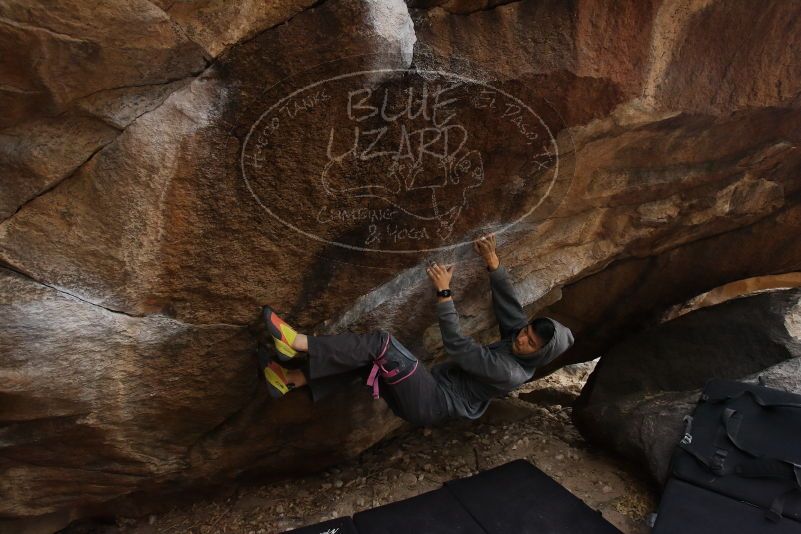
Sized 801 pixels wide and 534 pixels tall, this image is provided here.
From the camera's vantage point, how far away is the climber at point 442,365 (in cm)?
269

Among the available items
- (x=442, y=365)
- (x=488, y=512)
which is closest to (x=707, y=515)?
(x=488, y=512)

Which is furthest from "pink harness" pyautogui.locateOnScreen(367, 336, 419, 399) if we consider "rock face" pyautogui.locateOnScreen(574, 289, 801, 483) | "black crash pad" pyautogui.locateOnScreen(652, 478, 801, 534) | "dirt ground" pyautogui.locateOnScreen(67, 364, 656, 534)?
"rock face" pyautogui.locateOnScreen(574, 289, 801, 483)

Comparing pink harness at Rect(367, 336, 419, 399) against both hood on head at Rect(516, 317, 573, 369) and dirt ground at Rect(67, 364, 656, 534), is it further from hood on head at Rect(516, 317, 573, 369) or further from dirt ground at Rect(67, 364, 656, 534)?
dirt ground at Rect(67, 364, 656, 534)

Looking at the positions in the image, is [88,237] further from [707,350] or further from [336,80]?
[707,350]

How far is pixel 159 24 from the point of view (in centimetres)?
197

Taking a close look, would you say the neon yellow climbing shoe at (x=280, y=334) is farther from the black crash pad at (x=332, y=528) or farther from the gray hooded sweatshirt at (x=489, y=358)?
the black crash pad at (x=332, y=528)

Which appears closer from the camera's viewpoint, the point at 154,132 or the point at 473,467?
the point at 154,132

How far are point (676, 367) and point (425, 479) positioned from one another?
2.15 m

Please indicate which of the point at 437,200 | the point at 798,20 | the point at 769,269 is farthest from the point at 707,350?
the point at 437,200

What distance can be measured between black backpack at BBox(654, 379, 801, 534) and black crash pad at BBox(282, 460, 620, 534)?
0.44m

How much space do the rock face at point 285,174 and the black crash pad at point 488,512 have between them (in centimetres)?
76

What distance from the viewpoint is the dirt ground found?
3459 millimetres

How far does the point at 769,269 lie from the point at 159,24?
483 cm

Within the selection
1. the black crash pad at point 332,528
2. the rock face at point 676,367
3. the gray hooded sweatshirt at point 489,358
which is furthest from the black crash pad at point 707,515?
the black crash pad at point 332,528
